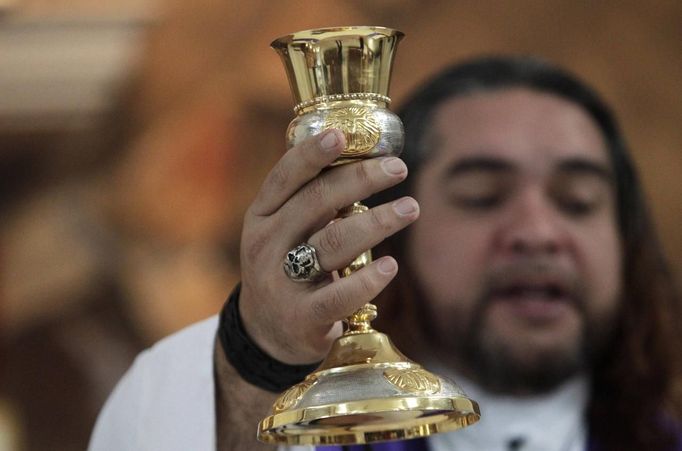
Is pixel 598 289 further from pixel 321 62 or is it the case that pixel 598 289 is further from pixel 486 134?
pixel 321 62

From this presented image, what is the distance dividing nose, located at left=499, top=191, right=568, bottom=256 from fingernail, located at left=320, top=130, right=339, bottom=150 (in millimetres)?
2275

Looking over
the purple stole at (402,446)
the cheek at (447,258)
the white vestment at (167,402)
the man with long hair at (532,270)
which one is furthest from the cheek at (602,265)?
the white vestment at (167,402)

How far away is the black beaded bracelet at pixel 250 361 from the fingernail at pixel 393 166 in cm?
46

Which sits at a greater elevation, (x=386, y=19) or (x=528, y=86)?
(x=386, y=19)

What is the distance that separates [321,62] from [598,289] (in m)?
2.37

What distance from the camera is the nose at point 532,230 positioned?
366 centimetres

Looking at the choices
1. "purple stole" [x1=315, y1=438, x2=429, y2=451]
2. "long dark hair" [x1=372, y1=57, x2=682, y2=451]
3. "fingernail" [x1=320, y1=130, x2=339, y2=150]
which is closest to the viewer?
"fingernail" [x1=320, y1=130, x2=339, y2=150]

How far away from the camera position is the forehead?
389 centimetres

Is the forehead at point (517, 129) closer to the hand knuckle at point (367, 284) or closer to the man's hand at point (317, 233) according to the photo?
the man's hand at point (317, 233)

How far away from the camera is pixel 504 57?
435 cm

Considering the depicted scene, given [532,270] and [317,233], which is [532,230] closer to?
[532,270]

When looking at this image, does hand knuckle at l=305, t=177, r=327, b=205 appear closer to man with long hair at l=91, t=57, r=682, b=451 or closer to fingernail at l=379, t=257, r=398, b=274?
fingernail at l=379, t=257, r=398, b=274

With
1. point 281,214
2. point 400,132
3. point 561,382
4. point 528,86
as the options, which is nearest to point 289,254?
point 281,214

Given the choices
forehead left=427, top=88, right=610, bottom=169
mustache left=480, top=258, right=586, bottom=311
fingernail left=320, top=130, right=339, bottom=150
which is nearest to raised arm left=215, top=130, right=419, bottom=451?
fingernail left=320, top=130, right=339, bottom=150
